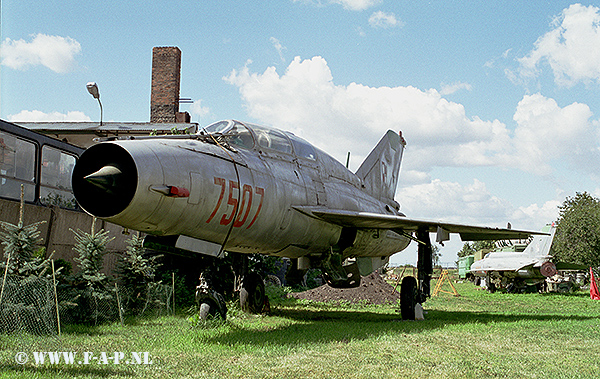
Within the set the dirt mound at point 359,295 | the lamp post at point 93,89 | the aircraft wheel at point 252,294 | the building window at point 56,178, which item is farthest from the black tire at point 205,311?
the lamp post at point 93,89

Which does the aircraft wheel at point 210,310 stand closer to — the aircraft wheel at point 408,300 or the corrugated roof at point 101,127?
the aircraft wheel at point 408,300

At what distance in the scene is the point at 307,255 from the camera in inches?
396

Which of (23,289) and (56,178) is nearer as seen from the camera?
(23,289)

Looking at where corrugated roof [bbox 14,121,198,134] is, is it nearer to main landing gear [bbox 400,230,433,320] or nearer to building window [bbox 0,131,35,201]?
building window [bbox 0,131,35,201]

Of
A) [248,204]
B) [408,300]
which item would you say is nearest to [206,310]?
[248,204]

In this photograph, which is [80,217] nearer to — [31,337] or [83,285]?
[83,285]

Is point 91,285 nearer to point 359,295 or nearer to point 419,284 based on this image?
point 419,284

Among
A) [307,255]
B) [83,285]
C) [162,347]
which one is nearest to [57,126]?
[83,285]

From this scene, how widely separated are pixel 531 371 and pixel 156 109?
2446cm

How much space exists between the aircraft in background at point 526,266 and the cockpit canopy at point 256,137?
66.0 ft

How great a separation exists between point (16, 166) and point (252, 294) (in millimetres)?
5668

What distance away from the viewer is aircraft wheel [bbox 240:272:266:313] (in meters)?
11.1

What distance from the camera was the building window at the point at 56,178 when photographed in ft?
35.9

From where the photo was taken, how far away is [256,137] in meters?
8.61
